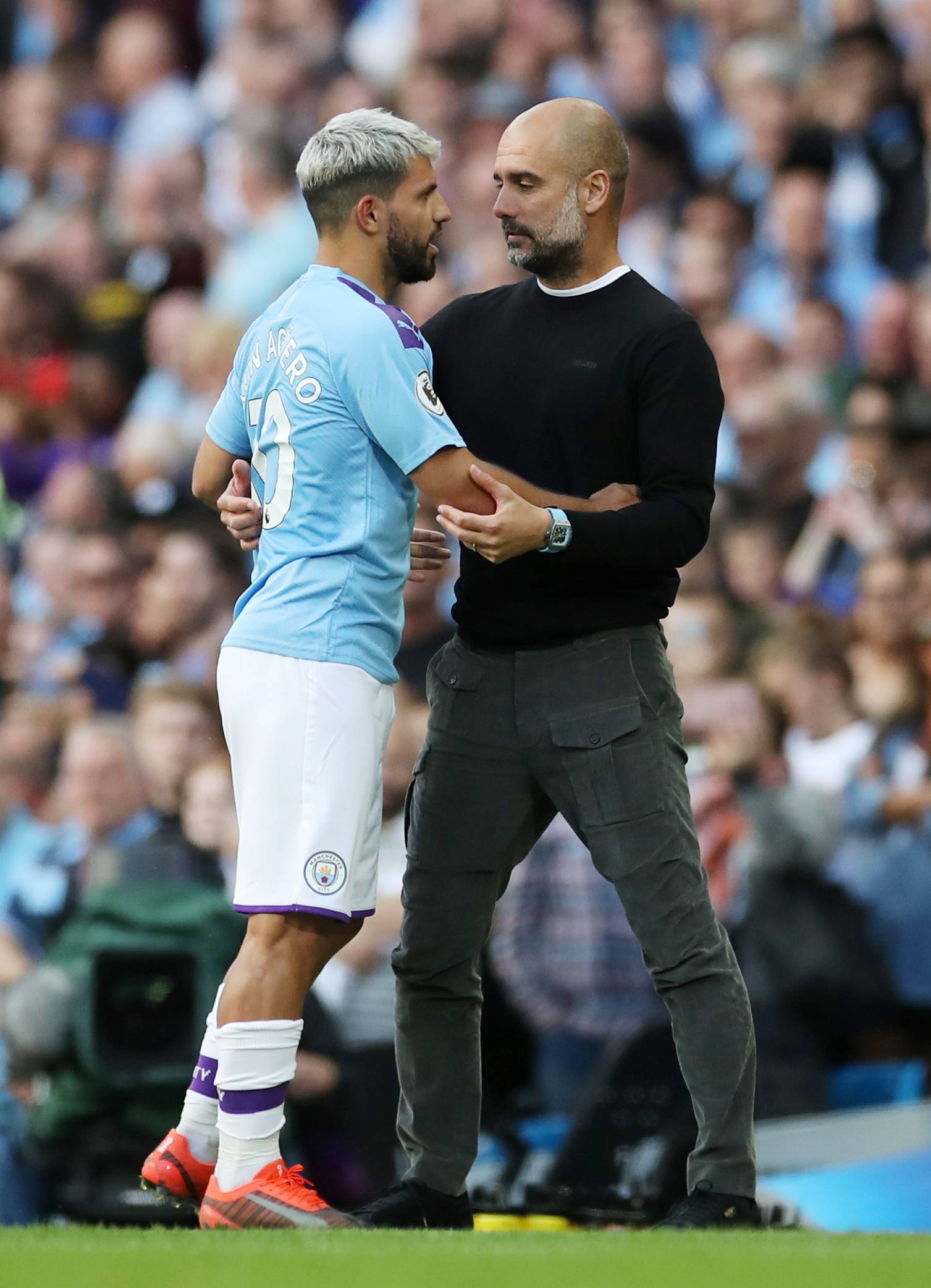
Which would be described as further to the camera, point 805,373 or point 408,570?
point 805,373

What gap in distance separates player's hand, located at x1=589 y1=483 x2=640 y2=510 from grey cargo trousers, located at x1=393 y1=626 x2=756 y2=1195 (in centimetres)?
25

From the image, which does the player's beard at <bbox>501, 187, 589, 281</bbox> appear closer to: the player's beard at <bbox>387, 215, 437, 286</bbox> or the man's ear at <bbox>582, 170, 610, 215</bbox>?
the man's ear at <bbox>582, 170, 610, 215</bbox>

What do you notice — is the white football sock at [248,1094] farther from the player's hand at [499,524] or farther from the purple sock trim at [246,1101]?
the player's hand at [499,524]

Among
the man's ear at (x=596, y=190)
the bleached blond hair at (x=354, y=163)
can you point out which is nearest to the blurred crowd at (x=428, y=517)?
the man's ear at (x=596, y=190)

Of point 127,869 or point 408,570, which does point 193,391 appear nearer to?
point 127,869

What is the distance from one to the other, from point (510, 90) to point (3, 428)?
1.98 metres

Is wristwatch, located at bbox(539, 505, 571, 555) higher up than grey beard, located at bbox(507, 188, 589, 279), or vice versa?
grey beard, located at bbox(507, 188, 589, 279)

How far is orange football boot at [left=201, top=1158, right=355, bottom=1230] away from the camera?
2822 millimetres

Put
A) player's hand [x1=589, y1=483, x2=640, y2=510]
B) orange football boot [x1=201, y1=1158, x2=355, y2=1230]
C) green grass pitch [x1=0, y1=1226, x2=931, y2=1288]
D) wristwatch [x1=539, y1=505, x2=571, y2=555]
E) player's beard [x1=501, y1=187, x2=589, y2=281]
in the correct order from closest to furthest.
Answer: green grass pitch [x1=0, y1=1226, x2=931, y2=1288]
orange football boot [x1=201, y1=1158, x2=355, y2=1230]
wristwatch [x1=539, y1=505, x2=571, y2=555]
player's hand [x1=589, y1=483, x2=640, y2=510]
player's beard [x1=501, y1=187, x2=589, y2=281]

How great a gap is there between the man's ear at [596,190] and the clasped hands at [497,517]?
0.51 meters

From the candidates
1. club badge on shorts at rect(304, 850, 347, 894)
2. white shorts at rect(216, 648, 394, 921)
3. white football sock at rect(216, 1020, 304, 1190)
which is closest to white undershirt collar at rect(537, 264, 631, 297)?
white shorts at rect(216, 648, 394, 921)

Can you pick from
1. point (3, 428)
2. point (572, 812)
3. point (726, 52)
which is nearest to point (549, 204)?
point (572, 812)

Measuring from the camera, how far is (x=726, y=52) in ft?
18.7

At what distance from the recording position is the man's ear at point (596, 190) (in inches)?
129
